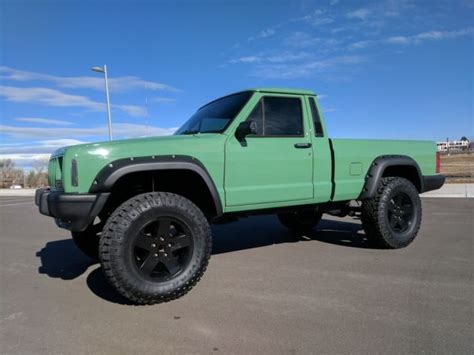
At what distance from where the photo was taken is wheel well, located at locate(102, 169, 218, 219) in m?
3.85

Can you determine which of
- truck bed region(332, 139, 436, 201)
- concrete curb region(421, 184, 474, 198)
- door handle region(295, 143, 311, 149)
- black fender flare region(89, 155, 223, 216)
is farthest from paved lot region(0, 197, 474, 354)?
concrete curb region(421, 184, 474, 198)

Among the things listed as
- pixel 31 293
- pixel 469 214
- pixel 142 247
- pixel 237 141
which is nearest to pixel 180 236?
pixel 142 247

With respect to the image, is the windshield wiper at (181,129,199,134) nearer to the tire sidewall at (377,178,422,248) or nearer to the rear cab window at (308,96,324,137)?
the rear cab window at (308,96,324,137)

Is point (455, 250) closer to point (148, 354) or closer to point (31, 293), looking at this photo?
point (148, 354)

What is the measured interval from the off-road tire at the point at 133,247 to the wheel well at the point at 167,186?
283 millimetres

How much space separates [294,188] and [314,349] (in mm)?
2161

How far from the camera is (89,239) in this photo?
4.72 m

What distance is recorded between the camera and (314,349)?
2.59 m

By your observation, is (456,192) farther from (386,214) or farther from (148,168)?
(148,168)

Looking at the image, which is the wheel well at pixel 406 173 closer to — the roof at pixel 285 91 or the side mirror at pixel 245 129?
the roof at pixel 285 91

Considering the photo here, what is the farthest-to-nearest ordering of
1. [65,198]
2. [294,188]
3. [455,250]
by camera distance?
[455,250], [294,188], [65,198]

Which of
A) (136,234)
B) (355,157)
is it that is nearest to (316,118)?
(355,157)

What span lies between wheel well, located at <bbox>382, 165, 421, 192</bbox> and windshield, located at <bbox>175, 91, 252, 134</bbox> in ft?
8.39

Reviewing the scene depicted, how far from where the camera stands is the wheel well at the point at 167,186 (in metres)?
3.85
